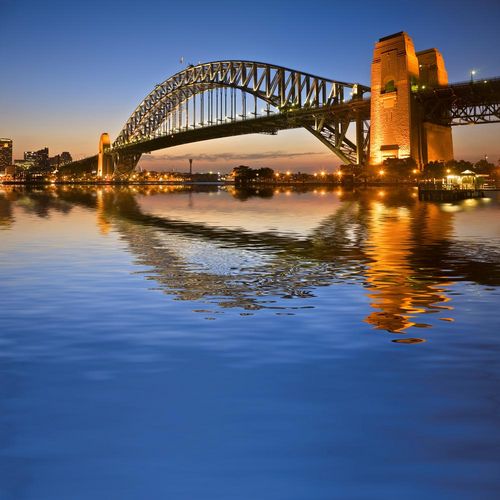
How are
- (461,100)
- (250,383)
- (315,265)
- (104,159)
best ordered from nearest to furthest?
(250,383) < (315,265) < (461,100) < (104,159)

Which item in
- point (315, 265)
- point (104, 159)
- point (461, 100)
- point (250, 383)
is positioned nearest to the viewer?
point (250, 383)

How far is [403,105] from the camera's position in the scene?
74438 mm

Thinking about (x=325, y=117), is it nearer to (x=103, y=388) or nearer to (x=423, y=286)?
(x=423, y=286)

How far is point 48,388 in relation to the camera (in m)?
6.11

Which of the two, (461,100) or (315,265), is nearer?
(315,265)

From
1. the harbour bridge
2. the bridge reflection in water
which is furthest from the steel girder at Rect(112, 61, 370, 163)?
the bridge reflection in water

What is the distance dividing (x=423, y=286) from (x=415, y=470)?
8.34 metres

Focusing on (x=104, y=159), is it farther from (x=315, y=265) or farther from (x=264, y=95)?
(x=315, y=265)

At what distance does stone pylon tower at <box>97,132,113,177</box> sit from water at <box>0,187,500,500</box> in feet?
507

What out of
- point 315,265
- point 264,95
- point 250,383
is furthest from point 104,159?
point 250,383

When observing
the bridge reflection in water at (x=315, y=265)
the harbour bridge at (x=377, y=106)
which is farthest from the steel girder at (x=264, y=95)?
the bridge reflection in water at (x=315, y=265)

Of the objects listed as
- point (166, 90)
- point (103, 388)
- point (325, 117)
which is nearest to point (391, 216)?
point (103, 388)

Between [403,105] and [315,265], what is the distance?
209 feet

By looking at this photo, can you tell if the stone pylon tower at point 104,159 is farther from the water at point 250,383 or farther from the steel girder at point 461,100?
the water at point 250,383
